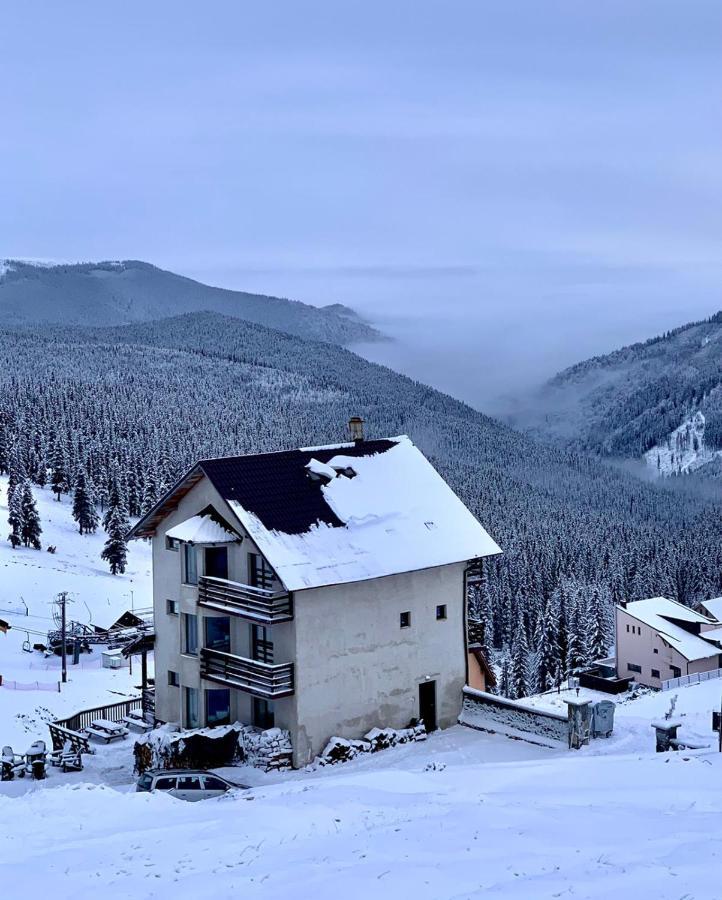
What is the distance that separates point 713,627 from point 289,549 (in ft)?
245

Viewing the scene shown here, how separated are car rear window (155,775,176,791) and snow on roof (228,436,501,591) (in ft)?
22.1

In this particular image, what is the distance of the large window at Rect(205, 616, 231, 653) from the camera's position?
36188 mm

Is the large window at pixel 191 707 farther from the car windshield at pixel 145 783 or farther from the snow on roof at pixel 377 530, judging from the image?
the snow on roof at pixel 377 530

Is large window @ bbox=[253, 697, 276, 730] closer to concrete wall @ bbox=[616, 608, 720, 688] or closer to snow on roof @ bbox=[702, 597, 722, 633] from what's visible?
concrete wall @ bbox=[616, 608, 720, 688]

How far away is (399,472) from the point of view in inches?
1539

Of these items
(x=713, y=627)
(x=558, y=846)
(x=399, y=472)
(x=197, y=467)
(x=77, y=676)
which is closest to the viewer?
(x=558, y=846)

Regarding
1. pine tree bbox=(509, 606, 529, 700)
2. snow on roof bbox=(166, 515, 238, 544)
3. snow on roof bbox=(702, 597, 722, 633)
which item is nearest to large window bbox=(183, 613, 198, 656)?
snow on roof bbox=(166, 515, 238, 544)

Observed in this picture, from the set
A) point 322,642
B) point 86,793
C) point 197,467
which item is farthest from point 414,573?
point 86,793

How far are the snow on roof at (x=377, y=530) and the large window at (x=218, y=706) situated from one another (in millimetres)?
6540

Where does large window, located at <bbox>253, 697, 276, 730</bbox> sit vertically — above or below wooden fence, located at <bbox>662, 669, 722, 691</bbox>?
above

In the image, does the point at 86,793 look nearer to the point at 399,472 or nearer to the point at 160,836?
the point at 160,836

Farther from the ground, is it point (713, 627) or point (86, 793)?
point (86, 793)

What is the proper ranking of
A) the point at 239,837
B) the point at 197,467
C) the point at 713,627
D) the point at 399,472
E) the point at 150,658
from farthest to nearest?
the point at 713,627 < the point at 150,658 < the point at 399,472 < the point at 197,467 < the point at 239,837

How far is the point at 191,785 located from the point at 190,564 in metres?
9.50
